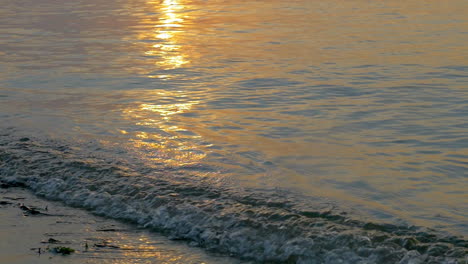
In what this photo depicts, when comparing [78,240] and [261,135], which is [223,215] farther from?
[261,135]

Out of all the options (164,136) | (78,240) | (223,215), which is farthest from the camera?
(164,136)

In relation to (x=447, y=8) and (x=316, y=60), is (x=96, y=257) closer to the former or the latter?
(x=316, y=60)

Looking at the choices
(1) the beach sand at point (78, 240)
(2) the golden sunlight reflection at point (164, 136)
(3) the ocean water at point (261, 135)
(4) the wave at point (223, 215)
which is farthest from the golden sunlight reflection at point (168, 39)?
(1) the beach sand at point (78, 240)

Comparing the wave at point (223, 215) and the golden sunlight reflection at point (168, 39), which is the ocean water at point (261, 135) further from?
the golden sunlight reflection at point (168, 39)

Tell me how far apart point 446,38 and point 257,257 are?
12.7 meters

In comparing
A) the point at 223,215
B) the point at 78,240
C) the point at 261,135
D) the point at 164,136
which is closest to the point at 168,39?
the point at 164,136

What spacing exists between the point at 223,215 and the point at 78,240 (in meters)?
1.32

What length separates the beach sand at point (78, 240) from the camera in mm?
A: 5789

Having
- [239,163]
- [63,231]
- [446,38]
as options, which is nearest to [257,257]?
[63,231]

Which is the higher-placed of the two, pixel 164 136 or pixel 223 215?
pixel 223 215

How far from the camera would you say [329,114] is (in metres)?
10.8

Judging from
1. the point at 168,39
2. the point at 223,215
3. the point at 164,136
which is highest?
the point at 223,215

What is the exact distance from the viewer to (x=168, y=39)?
20.1 meters

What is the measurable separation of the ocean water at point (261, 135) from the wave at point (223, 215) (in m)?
0.02
